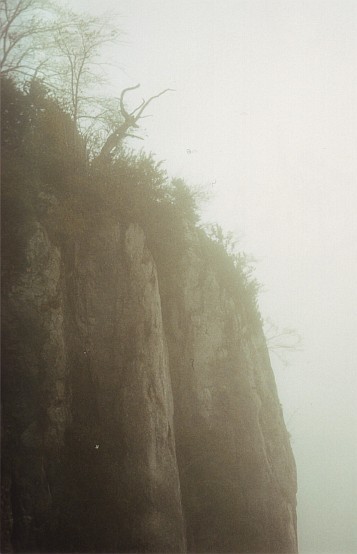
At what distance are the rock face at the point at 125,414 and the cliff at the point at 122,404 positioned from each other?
3 cm

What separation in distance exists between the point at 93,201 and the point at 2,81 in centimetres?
390

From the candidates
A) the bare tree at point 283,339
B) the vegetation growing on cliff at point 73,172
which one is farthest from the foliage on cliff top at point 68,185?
→ the bare tree at point 283,339

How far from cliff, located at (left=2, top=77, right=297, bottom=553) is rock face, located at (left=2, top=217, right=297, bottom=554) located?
3 centimetres

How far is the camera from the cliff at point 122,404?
708cm

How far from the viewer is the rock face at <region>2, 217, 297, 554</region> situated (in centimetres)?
705

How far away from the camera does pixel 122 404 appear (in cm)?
814

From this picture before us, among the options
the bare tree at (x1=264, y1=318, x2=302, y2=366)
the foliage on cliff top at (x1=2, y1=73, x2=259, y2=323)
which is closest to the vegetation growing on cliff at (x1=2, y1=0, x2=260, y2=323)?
the foliage on cliff top at (x1=2, y1=73, x2=259, y2=323)

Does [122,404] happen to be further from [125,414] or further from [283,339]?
[283,339]

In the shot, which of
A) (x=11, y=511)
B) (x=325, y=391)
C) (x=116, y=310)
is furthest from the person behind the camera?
(x=325, y=391)

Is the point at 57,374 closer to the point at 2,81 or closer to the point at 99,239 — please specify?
the point at 99,239

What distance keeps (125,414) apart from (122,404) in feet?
0.75

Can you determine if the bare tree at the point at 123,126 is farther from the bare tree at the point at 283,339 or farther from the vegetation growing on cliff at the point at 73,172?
the bare tree at the point at 283,339

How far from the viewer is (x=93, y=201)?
9.45 meters

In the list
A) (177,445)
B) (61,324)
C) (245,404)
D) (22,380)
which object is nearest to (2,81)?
(61,324)
